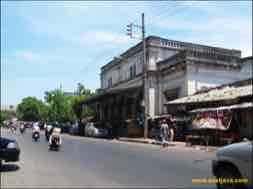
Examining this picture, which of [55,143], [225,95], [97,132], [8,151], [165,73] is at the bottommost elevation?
[97,132]

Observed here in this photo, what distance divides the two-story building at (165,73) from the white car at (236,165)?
2314cm

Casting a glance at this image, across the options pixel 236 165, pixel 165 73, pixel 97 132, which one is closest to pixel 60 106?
pixel 97 132

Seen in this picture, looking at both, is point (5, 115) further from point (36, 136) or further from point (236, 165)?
point (236, 165)

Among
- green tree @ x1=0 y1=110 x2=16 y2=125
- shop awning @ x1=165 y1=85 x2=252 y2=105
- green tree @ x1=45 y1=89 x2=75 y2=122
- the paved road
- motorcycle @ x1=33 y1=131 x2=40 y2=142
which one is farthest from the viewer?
green tree @ x1=0 y1=110 x2=16 y2=125

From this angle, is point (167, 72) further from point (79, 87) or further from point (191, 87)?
point (79, 87)

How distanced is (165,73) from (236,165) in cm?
2799

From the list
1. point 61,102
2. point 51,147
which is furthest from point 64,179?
point 61,102

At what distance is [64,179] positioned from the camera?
966cm

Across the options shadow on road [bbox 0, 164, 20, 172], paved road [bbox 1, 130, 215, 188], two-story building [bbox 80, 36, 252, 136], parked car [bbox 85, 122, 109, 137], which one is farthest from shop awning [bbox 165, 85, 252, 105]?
shadow on road [bbox 0, 164, 20, 172]

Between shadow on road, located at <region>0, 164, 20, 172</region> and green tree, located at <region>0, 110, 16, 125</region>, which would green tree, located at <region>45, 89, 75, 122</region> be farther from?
green tree, located at <region>0, 110, 16, 125</region>

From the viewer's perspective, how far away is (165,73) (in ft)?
112

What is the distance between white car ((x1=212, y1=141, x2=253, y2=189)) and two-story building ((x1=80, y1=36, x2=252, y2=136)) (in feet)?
75.9

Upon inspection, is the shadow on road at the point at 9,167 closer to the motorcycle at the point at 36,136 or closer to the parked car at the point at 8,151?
the parked car at the point at 8,151

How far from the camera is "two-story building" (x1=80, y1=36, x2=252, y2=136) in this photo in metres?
31.1
